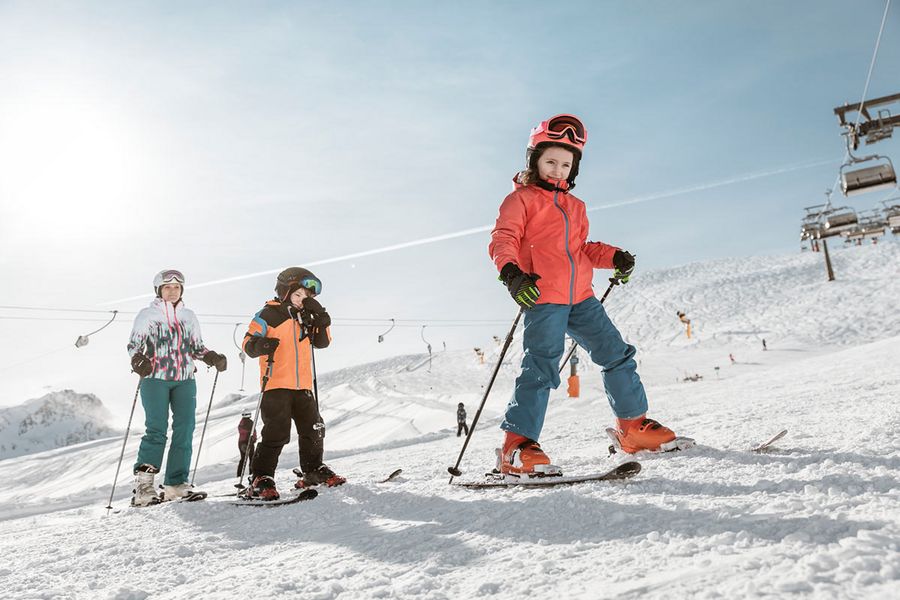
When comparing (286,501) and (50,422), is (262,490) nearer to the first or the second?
(286,501)

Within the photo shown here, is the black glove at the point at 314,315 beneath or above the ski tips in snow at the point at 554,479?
above

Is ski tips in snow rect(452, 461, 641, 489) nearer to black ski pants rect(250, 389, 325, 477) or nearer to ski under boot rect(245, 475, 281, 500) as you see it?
ski under boot rect(245, 475, 281, 500)

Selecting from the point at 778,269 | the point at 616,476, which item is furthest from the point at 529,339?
the point at 778,269

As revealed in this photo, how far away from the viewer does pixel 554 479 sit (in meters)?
2.55

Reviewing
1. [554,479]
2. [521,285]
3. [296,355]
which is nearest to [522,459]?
→ [554,479]

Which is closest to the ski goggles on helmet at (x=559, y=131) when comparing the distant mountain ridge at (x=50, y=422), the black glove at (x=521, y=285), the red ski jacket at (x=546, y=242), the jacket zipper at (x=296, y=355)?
the red ski jacket at (x=546, y=242)

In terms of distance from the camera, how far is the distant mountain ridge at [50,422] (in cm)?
15262

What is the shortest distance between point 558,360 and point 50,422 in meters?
201

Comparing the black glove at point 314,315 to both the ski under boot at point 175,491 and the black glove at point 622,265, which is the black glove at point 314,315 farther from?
the black glove at point 622,265

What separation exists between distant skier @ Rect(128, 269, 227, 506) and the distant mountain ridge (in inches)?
6732

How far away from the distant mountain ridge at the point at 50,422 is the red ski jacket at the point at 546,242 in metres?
174

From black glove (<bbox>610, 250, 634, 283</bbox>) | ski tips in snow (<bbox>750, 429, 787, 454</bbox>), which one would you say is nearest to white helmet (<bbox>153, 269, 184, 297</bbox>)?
black glove (<bbox>610, 250, 634, 283</bbox>)

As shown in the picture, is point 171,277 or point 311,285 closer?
point 311,285

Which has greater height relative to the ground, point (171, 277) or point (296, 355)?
point (171, 277)
